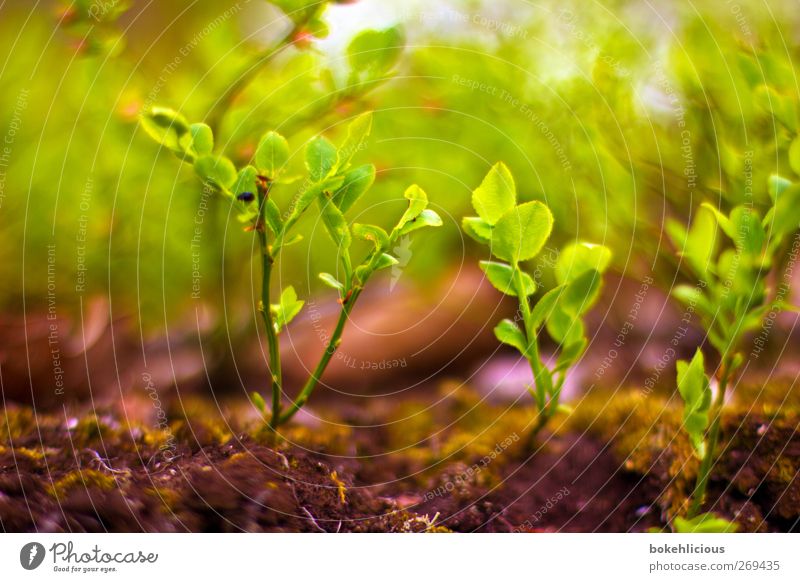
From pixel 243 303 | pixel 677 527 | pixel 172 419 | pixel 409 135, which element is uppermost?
pixel 409 135

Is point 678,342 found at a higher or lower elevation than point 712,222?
lower

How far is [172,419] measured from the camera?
0.56 m

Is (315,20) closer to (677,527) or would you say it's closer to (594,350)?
(594,350)

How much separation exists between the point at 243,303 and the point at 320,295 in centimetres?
8

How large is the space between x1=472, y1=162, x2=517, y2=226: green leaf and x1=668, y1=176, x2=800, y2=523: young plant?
5.8 inches

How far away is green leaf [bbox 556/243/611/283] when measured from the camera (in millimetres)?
515

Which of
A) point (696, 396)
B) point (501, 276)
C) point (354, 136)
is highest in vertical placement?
point (354, 136)

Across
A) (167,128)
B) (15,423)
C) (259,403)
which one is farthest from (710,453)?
(15,423)

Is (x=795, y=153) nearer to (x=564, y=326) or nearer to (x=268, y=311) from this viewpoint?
(x=564, y=326)

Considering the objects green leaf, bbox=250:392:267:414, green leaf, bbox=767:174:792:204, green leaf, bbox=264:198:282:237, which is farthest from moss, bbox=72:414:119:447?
green leaf, bbox=767:174:792:204

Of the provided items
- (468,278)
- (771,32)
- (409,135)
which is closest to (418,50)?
(409,135)

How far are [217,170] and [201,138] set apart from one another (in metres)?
0.03

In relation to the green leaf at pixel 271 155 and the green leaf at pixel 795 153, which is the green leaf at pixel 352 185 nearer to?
the green leaf at pixel 271 155
